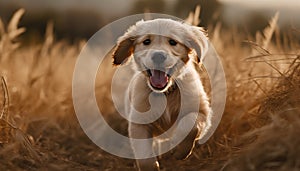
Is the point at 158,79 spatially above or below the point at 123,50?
below

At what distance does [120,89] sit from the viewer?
245 inches

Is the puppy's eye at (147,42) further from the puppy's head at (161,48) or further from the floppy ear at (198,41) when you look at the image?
the floppy ear at (198,41)

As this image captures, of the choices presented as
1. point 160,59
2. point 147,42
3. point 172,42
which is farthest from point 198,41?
point 160,59

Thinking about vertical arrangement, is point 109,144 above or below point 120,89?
below

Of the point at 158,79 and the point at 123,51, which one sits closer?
the point at 158,79

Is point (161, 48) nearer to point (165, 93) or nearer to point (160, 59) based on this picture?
point (160, 59)

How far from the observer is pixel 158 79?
4.19 metres

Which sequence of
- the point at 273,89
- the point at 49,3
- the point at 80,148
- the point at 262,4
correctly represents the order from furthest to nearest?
the point at 49,3, the point at 262,4, the point at 80,148, the point at 273,89

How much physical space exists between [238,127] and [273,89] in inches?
20.9

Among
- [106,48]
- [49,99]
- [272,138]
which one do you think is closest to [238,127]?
[272,138]

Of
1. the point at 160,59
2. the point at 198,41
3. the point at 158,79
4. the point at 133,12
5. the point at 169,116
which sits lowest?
the point at 169,116

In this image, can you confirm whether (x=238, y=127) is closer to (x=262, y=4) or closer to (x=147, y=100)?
(x=147, y=100)

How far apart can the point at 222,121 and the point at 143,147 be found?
900 millimetres

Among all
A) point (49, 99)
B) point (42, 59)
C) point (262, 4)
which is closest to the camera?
point (262, 4)
